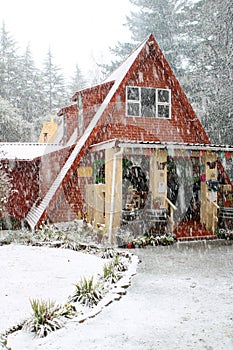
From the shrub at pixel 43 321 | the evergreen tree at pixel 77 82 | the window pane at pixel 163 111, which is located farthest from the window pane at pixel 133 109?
the evergreen tree at pixel 77 82

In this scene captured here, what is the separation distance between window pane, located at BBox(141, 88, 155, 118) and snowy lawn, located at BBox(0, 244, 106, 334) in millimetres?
6609

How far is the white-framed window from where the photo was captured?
540 inches

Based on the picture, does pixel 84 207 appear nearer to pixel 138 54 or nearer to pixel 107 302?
pixel 138 54

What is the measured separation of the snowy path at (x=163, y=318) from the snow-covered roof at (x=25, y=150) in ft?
29.5

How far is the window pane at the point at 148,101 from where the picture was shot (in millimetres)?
14078

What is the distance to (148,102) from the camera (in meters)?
14.2

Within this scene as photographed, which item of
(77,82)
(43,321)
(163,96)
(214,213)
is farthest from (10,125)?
(43,321)

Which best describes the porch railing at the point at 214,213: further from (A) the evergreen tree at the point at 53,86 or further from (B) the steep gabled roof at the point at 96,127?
(A) the evergreen tree at the point at 53,86

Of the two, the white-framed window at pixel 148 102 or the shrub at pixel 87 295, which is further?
the white-framed window at pixel 148 102

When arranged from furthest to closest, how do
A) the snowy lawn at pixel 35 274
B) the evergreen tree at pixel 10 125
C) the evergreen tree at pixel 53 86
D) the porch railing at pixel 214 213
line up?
the evergreen tree at pixel 53 86 → the evergreen tree at pixel 10 125 → the porch railing at pixel 214 213 → the snowy lawn at pixel 35 274

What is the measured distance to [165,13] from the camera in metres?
25.6

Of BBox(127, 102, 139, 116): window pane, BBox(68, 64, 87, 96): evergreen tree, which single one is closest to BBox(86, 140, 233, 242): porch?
BBox(127, 102, 139, 116): window pane

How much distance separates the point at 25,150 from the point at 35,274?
9905 millimetres

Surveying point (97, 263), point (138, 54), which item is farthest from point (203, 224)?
point (138, 54)
